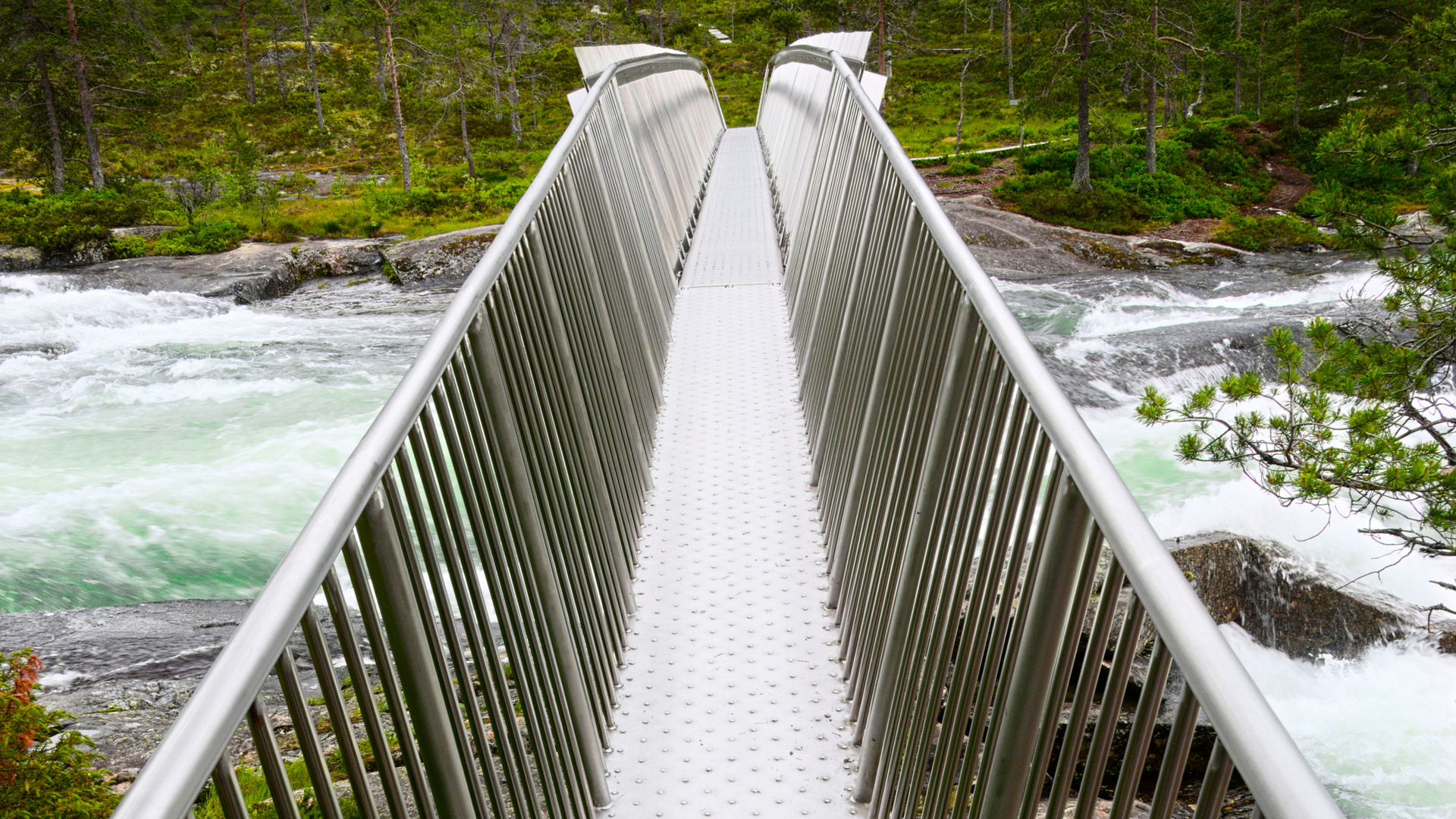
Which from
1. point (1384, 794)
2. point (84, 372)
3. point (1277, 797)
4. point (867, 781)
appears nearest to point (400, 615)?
point (1277, 797)

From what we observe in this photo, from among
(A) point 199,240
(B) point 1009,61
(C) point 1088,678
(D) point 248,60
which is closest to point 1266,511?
(C) point 1088,678

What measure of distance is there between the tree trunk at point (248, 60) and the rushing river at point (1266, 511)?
Result: 48417mm

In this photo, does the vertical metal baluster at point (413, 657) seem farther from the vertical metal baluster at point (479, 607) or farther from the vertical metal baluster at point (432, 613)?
the vertical metal baluster at point (479, 607)

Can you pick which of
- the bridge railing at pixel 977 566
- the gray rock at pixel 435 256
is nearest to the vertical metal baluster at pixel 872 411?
the bridge railing at pixel 977 566

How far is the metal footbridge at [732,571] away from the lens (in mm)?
1143

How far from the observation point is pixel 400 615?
1502 mm

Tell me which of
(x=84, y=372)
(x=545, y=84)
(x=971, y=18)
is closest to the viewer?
(x=84, y=372)

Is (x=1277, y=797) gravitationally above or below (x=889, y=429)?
above

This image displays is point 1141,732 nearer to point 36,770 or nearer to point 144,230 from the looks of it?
point 36,770

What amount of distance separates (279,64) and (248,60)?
89.2 inches

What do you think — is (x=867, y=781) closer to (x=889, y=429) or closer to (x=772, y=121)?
(x=889, y=429)

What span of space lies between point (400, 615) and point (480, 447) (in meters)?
0.62

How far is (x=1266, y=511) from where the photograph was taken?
12.0 metres

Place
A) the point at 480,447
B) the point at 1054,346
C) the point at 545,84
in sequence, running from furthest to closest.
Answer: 1. the point at 545,84
2. the point at 1054,346
3. the point at 480,447
